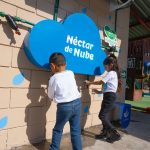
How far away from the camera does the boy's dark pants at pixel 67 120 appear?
141 inches

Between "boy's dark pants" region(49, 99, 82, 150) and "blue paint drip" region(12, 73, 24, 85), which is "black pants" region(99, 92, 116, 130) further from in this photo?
"blue paint drip" region(12, 73, 24, 85)

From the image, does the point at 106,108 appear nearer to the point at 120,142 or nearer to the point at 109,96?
the point at 109,96

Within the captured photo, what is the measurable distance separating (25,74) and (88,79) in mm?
1755

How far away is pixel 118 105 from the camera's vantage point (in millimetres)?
6148

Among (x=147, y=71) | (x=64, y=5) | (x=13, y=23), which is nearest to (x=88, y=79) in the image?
(x=64, y=5)

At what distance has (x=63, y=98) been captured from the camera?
3.57 meters

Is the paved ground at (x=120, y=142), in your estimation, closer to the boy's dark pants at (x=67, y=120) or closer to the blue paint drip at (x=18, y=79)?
the boy's dark pants at (x=67, y=120)

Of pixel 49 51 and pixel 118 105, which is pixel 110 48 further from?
pixel 49 51

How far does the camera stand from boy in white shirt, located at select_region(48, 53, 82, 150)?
140 inches

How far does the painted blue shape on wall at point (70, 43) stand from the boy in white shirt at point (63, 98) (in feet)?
1.33

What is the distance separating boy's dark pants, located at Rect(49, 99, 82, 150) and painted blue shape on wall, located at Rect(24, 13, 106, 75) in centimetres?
82

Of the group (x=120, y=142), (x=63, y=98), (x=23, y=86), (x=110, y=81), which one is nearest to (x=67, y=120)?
(x=63, y=98)

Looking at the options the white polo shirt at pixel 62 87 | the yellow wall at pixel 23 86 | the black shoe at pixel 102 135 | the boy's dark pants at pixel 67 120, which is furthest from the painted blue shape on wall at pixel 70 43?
the black shoe at pixel 102 135

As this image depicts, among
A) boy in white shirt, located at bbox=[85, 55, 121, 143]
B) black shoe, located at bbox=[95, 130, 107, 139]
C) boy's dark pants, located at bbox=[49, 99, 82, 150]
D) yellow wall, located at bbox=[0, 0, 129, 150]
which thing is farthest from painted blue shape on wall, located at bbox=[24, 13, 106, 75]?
black shoe, located at bbox=[95, 130, 107, 139]
